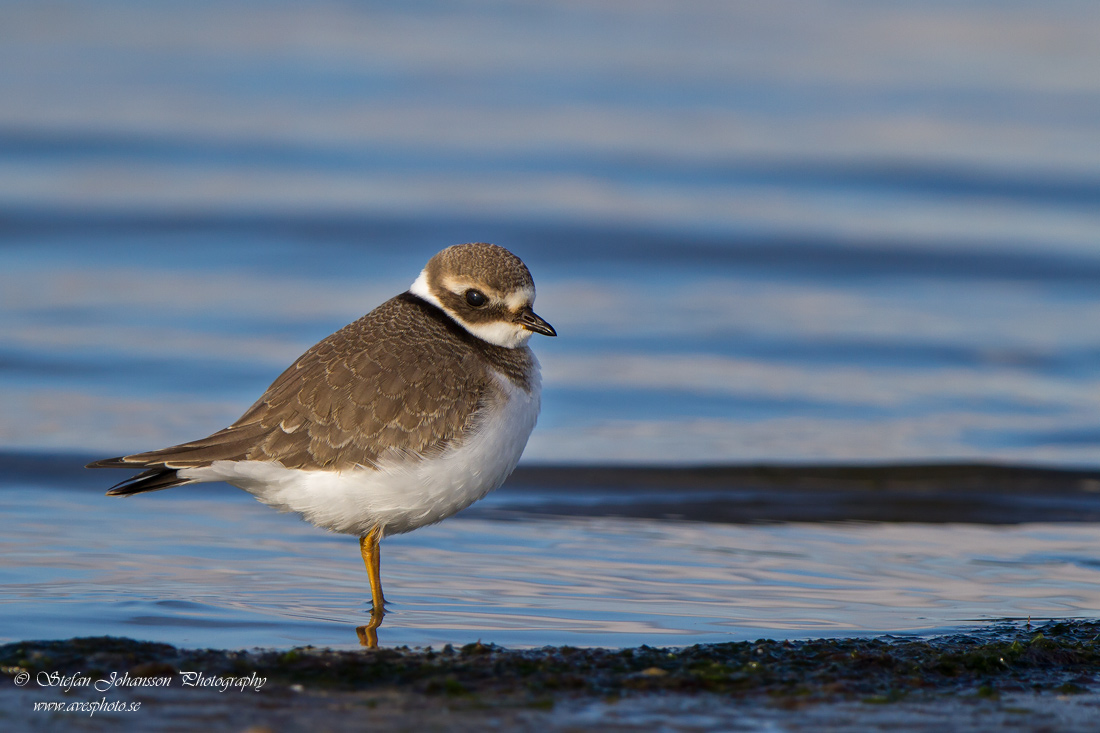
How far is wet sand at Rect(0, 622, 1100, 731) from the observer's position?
4773 mm

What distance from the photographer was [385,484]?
21.3ft

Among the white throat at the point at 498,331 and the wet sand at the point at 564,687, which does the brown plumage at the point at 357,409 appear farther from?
the wet sand at the point at 564,687

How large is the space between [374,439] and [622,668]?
1815mm

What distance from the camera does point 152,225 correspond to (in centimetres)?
1573

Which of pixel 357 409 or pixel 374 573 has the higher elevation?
pixel 357 409

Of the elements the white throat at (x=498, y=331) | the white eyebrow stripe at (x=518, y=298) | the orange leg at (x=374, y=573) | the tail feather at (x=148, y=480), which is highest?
the white eyebrow stripe at (x=518, y=298)

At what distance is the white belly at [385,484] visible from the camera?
6.48 meters

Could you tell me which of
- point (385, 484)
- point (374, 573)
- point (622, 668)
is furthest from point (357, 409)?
point (622, 668)

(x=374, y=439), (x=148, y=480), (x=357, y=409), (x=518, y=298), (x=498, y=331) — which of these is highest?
(x=518, y=298)

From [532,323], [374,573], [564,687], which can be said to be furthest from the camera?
[532,323]

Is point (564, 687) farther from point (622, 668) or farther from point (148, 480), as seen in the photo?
point (148, 480)

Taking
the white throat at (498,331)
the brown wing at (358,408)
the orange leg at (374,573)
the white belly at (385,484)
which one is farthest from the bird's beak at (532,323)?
the orange leg at (374,573)

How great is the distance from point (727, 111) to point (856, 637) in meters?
14.7

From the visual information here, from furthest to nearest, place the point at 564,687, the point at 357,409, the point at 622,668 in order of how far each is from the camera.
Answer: the point at 357,409 → the point at 622,668 → the point at 564,687
